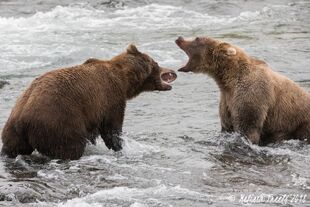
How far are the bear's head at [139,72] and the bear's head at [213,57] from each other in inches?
18.4

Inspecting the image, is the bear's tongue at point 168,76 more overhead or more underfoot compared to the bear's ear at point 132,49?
more underfoot

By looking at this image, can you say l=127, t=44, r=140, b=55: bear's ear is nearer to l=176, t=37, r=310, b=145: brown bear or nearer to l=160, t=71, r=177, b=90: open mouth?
l=160, t=71, r=177, b=90: open mouth

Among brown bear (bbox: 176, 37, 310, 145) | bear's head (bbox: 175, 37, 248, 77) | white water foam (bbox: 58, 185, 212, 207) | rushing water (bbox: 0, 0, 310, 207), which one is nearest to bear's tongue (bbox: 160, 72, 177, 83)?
bear's head (bbox: 175, 37, 248, 77)

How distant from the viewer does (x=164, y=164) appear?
727 centimetres

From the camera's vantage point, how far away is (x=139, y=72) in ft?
26.2

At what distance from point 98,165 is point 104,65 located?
1168mm

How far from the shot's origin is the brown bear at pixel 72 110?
21.9 ft

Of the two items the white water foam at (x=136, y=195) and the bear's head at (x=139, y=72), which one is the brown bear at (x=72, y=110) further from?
the white water foam at (x=136, y=195)

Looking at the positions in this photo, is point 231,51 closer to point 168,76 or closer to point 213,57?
point 213,57

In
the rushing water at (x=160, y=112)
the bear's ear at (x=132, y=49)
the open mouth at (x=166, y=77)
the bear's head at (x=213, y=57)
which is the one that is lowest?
the rushing water at (x=160, y=112)

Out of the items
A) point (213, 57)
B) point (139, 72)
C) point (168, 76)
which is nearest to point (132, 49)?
point (139, 72)

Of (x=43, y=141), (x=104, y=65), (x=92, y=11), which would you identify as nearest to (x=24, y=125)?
(x=43, y=141)

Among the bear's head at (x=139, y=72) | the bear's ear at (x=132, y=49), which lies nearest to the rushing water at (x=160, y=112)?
the bear's head at (x=139, y=72)

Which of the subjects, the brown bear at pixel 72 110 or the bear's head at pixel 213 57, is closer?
the brown bear at pixel 72 110
